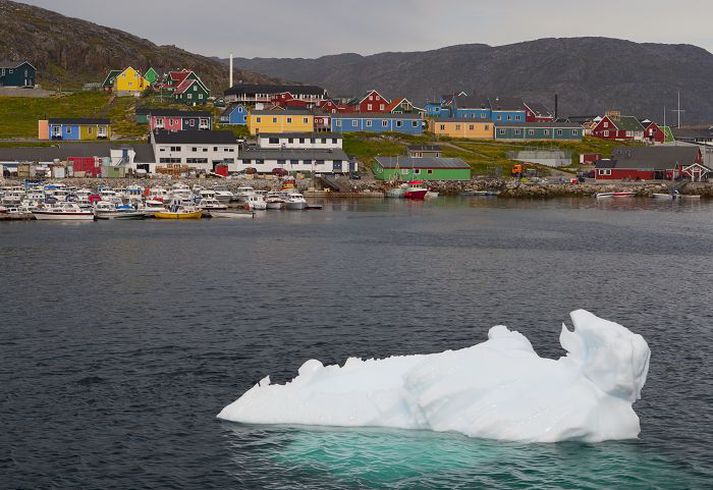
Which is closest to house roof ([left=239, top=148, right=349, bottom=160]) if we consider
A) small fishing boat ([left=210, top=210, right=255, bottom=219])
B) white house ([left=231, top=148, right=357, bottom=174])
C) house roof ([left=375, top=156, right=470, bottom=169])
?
white house ([left=231, top=148, right=357, bottom=174])

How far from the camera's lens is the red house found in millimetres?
175625

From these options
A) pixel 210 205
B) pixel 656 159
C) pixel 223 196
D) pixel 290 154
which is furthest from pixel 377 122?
pixel 210 205

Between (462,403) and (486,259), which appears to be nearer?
(462,403)

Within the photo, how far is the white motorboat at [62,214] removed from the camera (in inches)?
4515

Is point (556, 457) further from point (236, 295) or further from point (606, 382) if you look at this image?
point (236, 295)

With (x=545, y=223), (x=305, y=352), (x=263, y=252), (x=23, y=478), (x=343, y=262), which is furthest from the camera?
(x=545, y=223)

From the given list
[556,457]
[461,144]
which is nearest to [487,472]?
[556,457]

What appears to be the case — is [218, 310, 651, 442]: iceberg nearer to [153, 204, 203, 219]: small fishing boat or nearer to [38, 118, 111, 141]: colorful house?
[153, 204, 203, 219]: small fishing boat

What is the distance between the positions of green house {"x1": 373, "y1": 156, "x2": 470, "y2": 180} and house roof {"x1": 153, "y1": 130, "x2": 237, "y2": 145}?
28.5 m

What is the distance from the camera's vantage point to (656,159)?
178 meters

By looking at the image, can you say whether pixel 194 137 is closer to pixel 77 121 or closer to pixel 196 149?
pixel 196 149

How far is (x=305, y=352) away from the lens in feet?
140

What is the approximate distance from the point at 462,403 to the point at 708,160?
17611 centimetres

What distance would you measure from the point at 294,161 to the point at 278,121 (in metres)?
22.9
